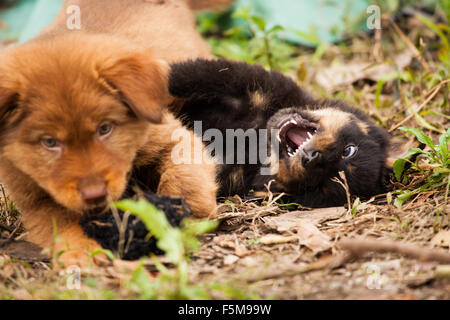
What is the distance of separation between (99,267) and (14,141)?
77 cm

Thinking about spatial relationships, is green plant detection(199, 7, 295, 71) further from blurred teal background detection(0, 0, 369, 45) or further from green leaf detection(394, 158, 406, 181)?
green leaf detection(394, 158, 406, 181)

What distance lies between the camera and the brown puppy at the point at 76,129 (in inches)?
97.2

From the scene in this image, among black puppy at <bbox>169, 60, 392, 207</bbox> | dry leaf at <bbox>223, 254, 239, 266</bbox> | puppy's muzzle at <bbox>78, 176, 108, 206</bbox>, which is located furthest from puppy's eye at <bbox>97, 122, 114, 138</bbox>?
black puppy at <bbox>169, 60, 392, 207</bbox>

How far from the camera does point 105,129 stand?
8.62ft

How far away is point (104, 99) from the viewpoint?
2576mm

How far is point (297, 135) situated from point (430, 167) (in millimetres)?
1034

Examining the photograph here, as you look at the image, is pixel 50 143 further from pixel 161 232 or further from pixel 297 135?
pixel 297 135

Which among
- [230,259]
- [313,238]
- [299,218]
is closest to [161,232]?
[230,259]

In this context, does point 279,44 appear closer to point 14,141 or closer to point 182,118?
point 182,118

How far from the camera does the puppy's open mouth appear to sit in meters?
3.88

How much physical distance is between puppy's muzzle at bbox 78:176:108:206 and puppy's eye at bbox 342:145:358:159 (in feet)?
6.46

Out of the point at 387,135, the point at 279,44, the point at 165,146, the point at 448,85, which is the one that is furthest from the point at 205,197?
the point at 279,44
